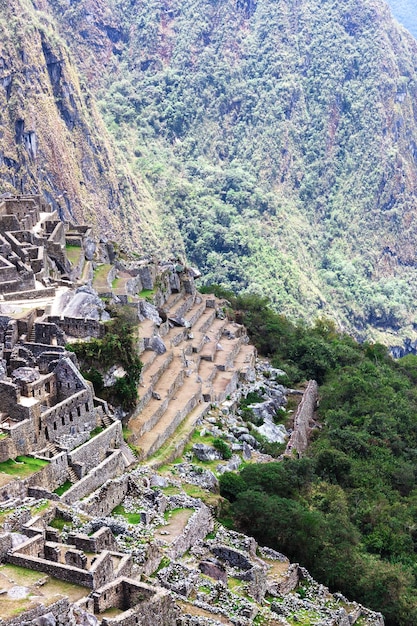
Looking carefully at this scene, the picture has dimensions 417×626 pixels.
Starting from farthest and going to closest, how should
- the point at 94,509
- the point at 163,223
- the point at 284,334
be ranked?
the point at 163,223
the point at 284,334
the point at 94,509

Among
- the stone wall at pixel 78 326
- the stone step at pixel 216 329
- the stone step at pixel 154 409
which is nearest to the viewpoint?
the stone wall at pixel 78 326

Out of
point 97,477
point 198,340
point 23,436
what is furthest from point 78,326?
point 198,340

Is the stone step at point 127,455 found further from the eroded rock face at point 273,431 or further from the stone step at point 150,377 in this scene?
the eroded rock face at point 273,431

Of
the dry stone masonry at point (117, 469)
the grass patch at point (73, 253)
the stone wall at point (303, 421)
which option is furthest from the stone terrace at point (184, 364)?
the grass patch at point (73, 253)

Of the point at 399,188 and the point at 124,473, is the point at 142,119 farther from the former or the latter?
the point at 124,473

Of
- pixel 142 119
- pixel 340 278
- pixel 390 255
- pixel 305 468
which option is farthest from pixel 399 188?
pixel 305 468

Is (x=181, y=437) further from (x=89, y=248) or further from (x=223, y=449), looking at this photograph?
(x=89, y=248)
